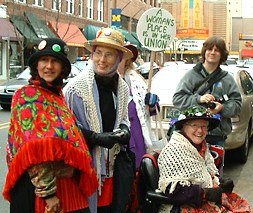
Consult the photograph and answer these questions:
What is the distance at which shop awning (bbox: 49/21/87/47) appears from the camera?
29.1 meters

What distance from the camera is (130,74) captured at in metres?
4.31

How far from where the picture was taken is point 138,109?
4176 millimetres

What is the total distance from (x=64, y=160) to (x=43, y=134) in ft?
0.67

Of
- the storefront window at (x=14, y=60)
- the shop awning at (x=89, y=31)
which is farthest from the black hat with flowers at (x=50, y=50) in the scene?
the shop awning at (x=89, y=31)

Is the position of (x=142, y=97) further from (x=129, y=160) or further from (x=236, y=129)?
(x=236, y=129)

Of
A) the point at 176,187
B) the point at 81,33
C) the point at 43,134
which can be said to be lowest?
the point at 176,187

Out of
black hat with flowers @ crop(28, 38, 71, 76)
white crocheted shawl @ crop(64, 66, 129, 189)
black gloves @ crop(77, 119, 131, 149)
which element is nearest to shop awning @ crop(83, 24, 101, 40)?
white crocheted shawl @ crop(64, 66, 129, 189)

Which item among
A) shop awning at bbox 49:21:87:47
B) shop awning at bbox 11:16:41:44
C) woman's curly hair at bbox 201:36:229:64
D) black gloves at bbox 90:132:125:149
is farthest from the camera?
shop awning at bbox 49:21:87:47

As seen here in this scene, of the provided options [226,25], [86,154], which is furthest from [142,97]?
[226,25]

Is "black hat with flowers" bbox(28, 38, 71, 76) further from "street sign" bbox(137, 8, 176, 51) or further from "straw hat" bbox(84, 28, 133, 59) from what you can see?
"street sign" bbox(137, 8, 176, 51)

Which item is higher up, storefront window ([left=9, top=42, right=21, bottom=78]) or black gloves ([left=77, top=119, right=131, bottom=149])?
storefront window ([left=9, top=42, right=21, bottom=78])

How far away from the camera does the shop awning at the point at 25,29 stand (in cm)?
2505

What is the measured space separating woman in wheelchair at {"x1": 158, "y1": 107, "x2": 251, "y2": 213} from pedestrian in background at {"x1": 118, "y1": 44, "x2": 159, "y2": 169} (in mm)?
706

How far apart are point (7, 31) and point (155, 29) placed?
1917 cm
